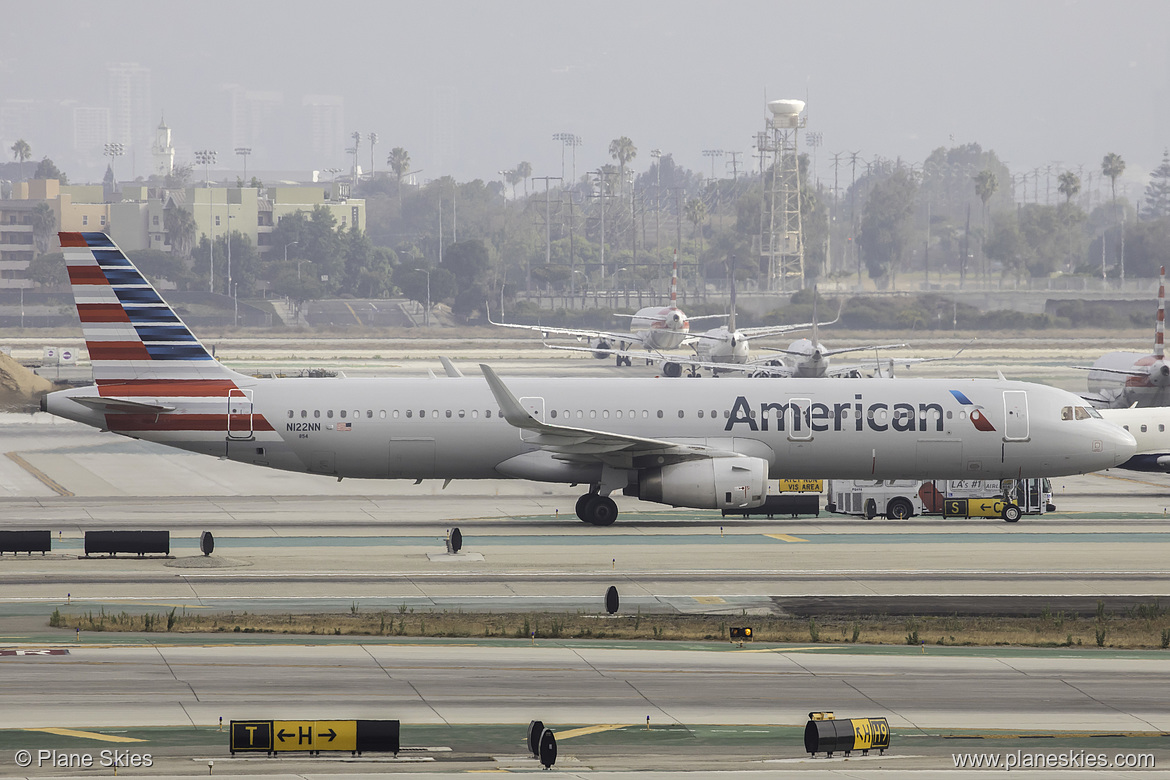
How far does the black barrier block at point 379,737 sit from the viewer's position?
18812 mm

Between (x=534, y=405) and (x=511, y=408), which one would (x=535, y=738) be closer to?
(x=511, y=408)

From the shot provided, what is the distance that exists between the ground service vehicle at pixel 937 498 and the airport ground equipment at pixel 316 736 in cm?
2813

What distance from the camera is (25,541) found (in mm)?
35438

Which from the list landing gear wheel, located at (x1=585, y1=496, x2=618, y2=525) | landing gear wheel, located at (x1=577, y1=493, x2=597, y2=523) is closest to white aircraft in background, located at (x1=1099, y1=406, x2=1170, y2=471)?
landing gear wheel, located at (x1=585, y1=496, x2=618, y2=525)

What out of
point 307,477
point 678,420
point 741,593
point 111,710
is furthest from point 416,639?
point 307,477

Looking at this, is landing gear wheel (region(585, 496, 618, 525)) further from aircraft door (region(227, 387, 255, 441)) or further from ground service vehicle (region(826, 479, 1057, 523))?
aircraft door (region(227, 387, 255, 441))

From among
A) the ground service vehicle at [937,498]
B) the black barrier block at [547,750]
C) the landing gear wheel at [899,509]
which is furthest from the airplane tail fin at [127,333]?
the black barrier block at [547,750]

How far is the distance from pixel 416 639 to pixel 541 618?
10.1 ft

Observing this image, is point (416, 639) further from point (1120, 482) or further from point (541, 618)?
point (1120, 482)

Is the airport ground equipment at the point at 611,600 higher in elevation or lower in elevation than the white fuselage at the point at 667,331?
lower

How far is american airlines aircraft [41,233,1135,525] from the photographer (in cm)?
3931

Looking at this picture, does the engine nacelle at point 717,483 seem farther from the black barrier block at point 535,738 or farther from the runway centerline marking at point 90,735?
the runway centerline marking at point 90,735

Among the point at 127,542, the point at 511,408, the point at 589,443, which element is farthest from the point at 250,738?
the point at 589,443

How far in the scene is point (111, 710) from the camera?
20.9m
